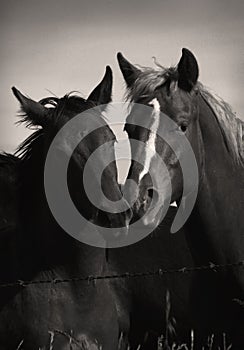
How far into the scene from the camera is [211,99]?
6.24 m

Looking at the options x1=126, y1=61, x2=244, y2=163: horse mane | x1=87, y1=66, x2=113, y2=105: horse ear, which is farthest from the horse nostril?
x1=87, y1=66, x2=113, y2=105: horse ear

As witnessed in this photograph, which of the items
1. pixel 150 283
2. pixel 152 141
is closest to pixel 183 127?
pixel 152 141

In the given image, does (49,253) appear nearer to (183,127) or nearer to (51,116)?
(51,116)

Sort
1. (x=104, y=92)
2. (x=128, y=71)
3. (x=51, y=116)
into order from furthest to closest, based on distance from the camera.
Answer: (x=128, y=71) → (x=104, y=92) → (x=51, y=116)

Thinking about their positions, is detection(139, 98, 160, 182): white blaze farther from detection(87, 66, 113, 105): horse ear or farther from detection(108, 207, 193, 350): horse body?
detection(108, 207, 193, 350): horse body

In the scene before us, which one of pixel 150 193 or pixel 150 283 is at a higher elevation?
pixel 150 193

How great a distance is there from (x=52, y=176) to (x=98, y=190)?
0.29 metres

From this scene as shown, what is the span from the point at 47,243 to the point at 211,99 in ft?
4.60

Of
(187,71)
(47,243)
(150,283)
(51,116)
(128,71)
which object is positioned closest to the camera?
(47,243)

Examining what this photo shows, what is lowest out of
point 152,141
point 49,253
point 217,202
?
point 49,253

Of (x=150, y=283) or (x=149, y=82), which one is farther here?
(x=150, y=283)

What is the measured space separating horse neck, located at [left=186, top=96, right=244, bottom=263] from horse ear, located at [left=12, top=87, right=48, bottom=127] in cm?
98

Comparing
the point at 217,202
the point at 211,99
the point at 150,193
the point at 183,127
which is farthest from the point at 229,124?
the point at 150,193

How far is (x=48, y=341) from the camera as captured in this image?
5555mm
